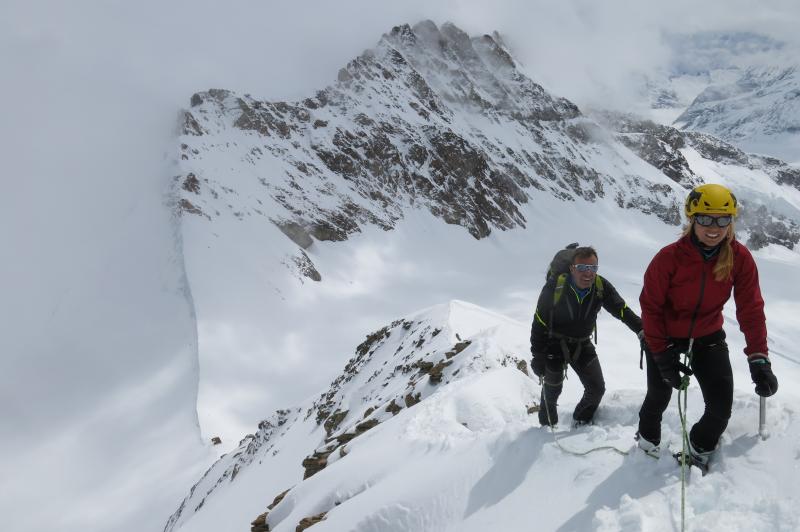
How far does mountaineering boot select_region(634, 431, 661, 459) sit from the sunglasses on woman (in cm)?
215

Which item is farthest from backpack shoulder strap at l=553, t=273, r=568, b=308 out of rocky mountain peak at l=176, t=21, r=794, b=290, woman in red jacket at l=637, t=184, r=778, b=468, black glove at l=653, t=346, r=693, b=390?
rocky mountain peak at l=176, t=21, r=794, b=290

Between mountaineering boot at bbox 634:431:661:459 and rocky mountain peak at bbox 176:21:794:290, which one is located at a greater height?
rocky mountain peak at bbox 176:21:794:290

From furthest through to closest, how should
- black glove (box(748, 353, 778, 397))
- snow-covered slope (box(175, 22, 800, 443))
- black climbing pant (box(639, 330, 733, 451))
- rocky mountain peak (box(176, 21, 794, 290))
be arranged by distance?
rocky mountain peak (box(176, 21, 794, 290)) → snow-covered slope (box(175, 22, 800, 443)) → black climbing pant (box(639, 330, 733, 451)) → black glove (box(748, 353, 778, 397))

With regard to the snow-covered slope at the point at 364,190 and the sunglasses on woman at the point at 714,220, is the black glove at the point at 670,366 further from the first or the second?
the snow-covered slope at the point at 364,190

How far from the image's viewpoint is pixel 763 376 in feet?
13.3

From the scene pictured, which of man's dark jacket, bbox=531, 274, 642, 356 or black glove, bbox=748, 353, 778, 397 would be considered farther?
man's dark jacket, bbox=531, 274, 642, 356

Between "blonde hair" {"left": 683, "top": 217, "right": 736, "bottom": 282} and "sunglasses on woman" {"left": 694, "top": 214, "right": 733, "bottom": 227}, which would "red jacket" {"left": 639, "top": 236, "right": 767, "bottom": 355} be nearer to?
"blonde hair" {"left": 683, "top": 217, "right": 736, "bottom": 282}

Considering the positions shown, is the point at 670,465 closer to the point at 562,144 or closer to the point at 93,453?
the point at 93,453

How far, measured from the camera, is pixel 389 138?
3226 inches

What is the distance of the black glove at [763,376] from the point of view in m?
4.04

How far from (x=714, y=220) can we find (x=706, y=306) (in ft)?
2.36

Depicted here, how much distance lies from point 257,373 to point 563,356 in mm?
28058

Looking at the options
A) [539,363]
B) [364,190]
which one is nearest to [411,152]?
[364,190]

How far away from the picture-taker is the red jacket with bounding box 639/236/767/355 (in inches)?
160
